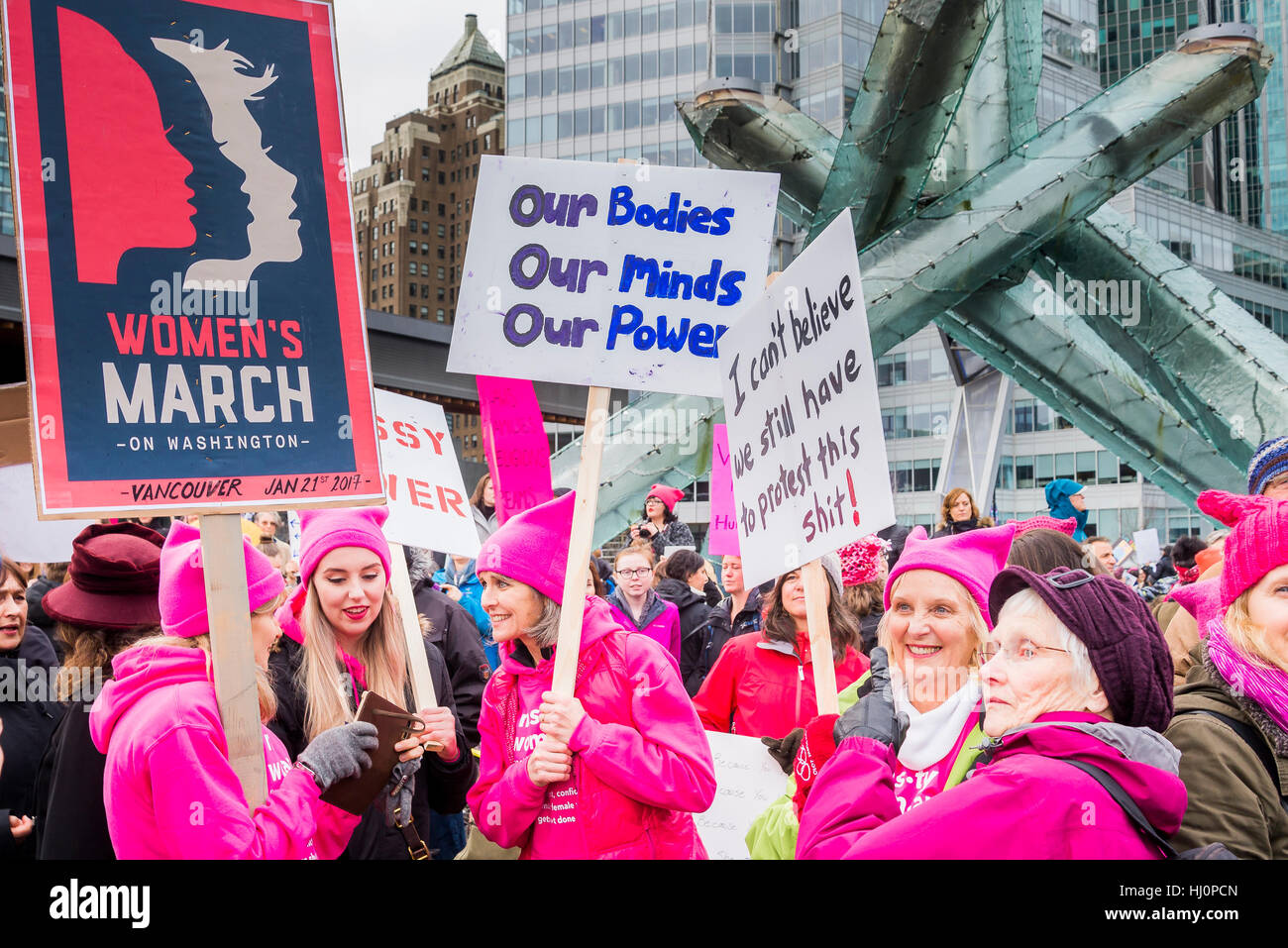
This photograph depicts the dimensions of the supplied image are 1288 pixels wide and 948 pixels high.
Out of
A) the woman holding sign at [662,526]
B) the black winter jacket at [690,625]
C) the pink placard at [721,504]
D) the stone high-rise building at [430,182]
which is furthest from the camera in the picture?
the stone high-rise building at [430,182]

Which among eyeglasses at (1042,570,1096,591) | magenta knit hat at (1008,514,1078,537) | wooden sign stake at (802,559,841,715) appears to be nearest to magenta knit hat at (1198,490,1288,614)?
magenta knit hat at (1008,514,1078,537)

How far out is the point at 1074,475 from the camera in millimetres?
58625

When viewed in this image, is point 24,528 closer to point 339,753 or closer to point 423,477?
point 423,477

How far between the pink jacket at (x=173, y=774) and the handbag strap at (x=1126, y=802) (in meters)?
1.76

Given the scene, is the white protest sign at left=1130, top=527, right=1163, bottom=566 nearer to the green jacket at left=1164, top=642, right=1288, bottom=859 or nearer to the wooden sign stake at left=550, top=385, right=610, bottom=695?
the wooden sign stake at left=550, top=385, right=610, bottom=695

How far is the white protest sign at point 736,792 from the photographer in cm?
375

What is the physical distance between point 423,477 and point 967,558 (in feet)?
7.68

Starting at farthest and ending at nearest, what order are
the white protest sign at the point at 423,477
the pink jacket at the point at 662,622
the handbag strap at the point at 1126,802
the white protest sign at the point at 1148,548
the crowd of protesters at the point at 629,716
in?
the white protest sign at the point at 1148,548, the pink jacket at the point at 662,622, the white protest sign at the point at 423,477, the crowd of protesters at the point at 629,716, the handbag strap at the point at 1126,802

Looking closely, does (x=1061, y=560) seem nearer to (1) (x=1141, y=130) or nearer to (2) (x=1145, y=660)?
(2) (x=1145, y=660)

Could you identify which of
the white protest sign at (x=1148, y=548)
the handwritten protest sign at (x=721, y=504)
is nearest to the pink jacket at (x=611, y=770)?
the handwritten protest sign at (x=721, y=504)

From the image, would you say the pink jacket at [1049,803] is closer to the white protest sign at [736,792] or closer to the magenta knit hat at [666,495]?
the white protest sign at [736,792]

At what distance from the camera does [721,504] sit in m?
6.09

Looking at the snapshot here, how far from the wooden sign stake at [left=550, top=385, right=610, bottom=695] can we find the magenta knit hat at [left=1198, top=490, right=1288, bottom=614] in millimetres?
1574
